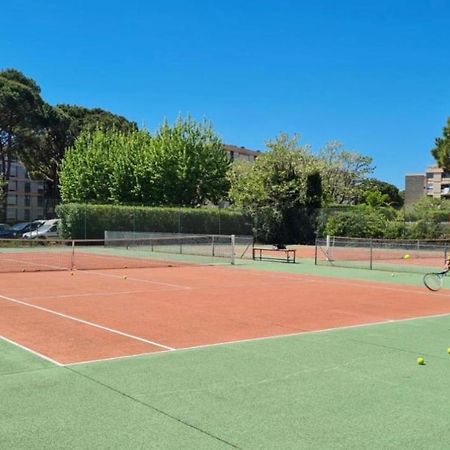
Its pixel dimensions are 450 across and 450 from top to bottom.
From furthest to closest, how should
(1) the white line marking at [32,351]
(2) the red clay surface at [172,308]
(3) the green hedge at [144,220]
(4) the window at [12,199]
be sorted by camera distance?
(4) the window at [12,199]
(3) the green hedge at [144,220]
(2) the red clay surface at [172,308]
(1) the white line marking at [32,351]

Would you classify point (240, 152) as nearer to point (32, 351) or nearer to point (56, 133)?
point (56, 133)

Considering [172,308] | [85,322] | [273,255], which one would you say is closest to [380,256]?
[273,255]

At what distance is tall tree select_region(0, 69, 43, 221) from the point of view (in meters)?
60.4

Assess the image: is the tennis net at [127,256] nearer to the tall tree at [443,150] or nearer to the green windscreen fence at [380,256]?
the green windscreen fence at [380,256]

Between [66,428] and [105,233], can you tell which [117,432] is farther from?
[105,233]

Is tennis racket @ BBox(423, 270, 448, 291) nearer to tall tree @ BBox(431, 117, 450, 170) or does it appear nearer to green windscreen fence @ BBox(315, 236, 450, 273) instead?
green windscreen fence @ BBox(315, 236, 450, 273)

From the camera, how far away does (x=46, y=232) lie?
44.4m

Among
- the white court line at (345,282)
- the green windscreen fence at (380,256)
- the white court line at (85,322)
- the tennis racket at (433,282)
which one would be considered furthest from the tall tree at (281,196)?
the white court line at (85,322)

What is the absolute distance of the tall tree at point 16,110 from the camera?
198 ft

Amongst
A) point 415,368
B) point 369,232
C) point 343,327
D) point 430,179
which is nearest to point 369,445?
point 415,368

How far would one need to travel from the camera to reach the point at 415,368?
7125 mm

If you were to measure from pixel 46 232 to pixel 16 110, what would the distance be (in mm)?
22046

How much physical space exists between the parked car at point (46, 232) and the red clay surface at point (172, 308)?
25.3m

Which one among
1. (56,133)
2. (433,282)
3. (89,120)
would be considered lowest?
(433,282)
